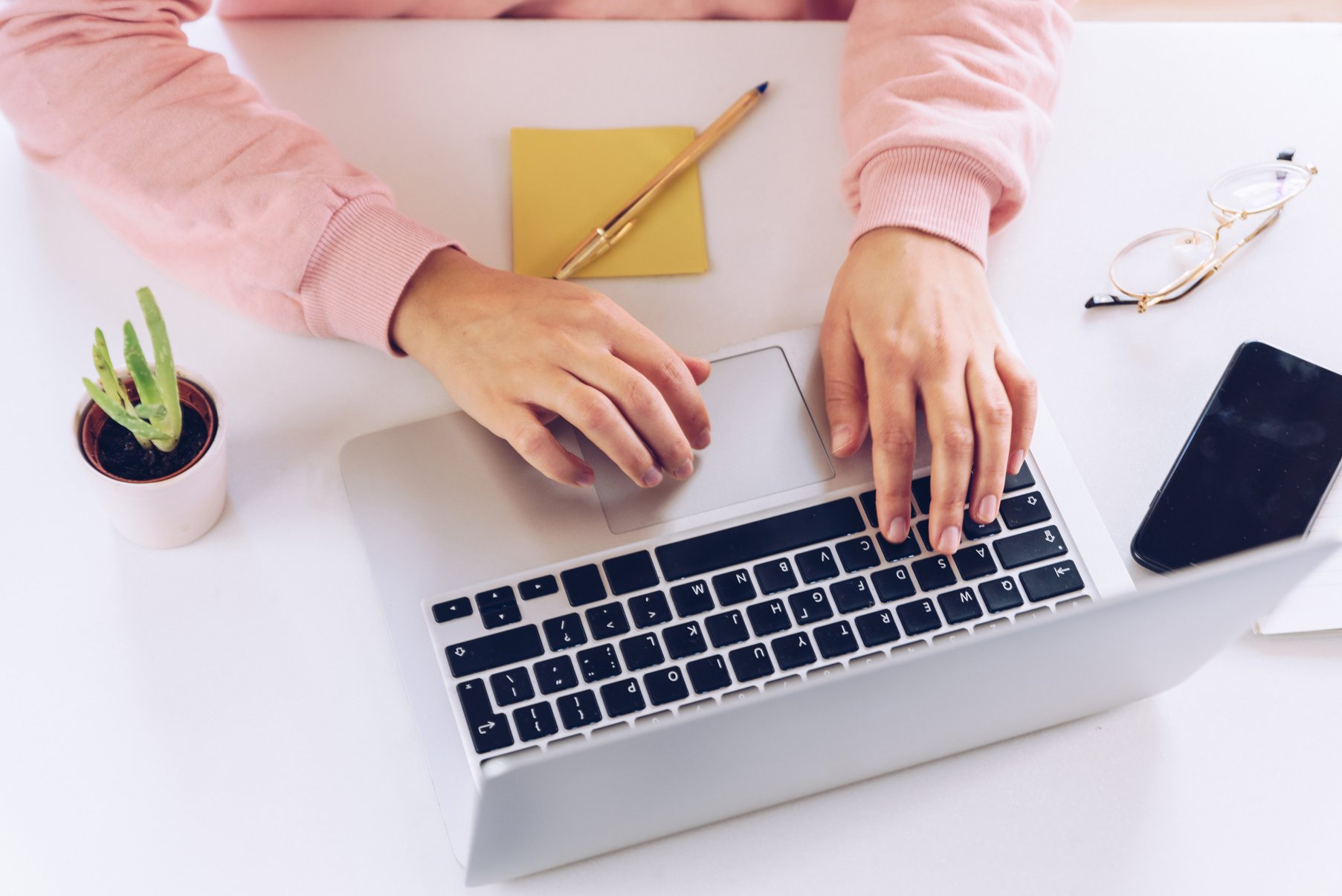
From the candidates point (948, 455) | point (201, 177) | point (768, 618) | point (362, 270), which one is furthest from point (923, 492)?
point (201, 177)

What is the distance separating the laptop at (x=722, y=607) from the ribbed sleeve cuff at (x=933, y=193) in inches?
4.1

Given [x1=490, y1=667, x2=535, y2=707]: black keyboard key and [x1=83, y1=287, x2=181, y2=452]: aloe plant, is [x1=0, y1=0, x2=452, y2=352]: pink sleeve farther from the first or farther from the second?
[x1=490, y1=667, x2=535, y2=707]: black keyboard key

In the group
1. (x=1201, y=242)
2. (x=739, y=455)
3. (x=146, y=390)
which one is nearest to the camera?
(x=146, y=390)

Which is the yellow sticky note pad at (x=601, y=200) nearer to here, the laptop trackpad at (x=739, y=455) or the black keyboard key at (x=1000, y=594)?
the laptop trackpad at (x=739, y=455)

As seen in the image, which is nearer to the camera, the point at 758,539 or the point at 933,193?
the point at 758,539

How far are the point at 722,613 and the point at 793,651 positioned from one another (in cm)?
4

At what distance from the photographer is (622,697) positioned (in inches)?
18.9

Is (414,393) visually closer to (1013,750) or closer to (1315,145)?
(1013,750)

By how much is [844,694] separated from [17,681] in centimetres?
42

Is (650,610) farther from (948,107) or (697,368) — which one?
(948,107)

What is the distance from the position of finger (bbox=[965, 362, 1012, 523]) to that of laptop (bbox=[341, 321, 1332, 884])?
0.01 metres

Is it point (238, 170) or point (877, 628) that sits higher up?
point (238, 170)

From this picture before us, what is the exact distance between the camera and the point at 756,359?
60 cm

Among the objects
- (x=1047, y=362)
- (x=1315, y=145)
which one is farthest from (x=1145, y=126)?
(x=1047, y=362)
